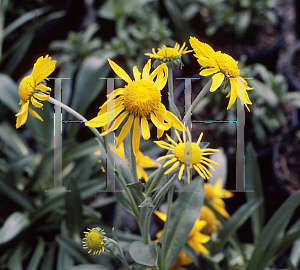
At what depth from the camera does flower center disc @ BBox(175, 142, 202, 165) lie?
404 mm

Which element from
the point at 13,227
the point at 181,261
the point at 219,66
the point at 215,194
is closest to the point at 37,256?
the point at 13,227

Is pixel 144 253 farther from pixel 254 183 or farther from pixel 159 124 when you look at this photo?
pixel 254 183

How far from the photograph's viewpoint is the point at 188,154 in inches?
15.9

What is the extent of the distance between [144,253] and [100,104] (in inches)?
33.7

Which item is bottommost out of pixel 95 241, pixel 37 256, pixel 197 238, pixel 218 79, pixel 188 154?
pixel 37 256

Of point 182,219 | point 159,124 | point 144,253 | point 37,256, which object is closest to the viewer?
point 159,124

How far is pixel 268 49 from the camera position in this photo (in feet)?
4.74

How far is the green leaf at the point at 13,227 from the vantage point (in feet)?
2.46

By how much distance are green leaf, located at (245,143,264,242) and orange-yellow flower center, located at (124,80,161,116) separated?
0.54m

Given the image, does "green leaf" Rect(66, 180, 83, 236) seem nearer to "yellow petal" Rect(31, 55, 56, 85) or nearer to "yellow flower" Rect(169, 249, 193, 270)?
"yellow flower" Rect(169, 249, 193, 270)

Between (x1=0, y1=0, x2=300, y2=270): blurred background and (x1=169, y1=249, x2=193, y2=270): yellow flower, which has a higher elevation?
(x1=0, y1=0, x2=300, y2=270): blurred background

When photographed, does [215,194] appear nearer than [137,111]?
No

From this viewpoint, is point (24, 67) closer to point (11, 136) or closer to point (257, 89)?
point (11, 136)

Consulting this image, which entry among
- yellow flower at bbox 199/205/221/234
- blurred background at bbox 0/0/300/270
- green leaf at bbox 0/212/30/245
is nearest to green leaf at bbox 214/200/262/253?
yellow flower at bbox 199/205/221/234
